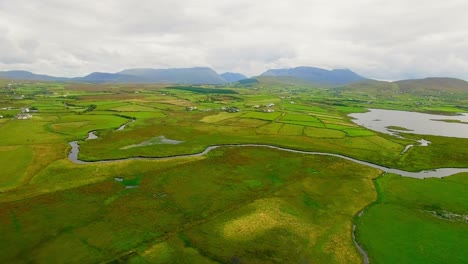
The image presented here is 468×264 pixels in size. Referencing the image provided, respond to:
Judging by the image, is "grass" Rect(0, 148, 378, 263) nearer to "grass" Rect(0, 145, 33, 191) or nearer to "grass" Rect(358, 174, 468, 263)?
"grass" Rect(358, 174, 468, 263)

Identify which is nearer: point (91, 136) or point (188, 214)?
point (188, 214)

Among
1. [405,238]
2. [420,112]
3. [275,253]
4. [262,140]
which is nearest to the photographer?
[275,253]

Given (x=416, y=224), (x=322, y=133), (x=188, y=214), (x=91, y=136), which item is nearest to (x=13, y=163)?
(x=91, y=136)

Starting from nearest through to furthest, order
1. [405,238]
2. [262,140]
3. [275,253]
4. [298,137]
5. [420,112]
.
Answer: [275,253] → [405,238] → [262,140] → [298,137] → [420,112]

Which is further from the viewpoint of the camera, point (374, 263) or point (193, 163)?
point (193, 163)

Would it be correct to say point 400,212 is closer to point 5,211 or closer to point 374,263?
point 374,263

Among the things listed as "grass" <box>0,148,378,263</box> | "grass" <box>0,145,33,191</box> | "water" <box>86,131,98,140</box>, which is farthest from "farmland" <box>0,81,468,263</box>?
"water" <box>86,131,98,140</box>

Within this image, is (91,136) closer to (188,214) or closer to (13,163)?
(13,163)

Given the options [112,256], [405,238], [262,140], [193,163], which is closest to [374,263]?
[405,238]

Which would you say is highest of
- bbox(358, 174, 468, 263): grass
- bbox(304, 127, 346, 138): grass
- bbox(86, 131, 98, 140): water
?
bbox(304, 127, 346, 138): grass
